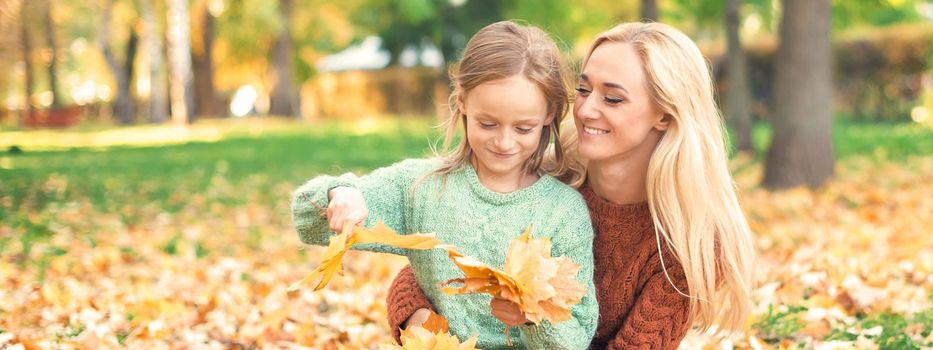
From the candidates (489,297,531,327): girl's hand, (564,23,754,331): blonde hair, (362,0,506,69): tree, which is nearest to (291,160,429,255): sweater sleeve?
(489,297,531,327): girl's hand

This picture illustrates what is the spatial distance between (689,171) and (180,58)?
22.0 metres

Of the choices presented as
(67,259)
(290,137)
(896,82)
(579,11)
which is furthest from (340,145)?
(896,82)

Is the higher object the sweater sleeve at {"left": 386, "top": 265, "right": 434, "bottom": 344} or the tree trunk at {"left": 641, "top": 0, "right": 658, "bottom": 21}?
the tree trunk at {"left": 641, "top": 0, "right": 658, "bottom": 21}

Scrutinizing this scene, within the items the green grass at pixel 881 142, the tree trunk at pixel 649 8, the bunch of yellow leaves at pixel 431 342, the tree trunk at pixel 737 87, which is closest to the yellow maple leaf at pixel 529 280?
the bunch of yellow leaves at pixel 431 342

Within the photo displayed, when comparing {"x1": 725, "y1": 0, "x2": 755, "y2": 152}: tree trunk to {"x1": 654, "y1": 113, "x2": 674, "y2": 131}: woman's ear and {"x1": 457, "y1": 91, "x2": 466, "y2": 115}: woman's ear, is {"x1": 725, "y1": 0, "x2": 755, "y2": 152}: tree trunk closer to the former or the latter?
{"x1": 654, "y1": 113, "x2": 674, "y2": 131}: woman's ear

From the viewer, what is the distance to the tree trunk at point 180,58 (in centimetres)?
2203

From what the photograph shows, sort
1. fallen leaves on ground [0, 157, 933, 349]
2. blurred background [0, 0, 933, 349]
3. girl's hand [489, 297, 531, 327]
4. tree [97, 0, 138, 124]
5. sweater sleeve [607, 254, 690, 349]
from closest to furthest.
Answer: girl's hand [489, 297, 531, 327], sweater sleeve [607, 254, 690, 349], fallen leaves on ground [0, 157, 933, 349], blurred background [0, 0, 933, 349], tree [97, 0, 138, 124]

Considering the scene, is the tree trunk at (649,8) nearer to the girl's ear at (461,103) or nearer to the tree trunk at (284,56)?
the girl's ear at (461,103)

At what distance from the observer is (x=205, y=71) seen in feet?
99.4

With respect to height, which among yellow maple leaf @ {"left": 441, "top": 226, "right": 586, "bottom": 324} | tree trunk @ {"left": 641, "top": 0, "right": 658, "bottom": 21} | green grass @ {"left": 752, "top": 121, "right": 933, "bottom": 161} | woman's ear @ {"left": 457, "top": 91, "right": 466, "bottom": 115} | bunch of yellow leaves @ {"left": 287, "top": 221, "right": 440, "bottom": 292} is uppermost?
tree trunk @ {"left": 641, "top": 0, "right": 658, "bottom": 21}

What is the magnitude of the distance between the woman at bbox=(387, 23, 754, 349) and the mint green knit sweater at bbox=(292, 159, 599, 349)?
0.51 feet

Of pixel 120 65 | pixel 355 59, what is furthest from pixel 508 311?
pixel 355 59

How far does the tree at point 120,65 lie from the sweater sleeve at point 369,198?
22.0 meters

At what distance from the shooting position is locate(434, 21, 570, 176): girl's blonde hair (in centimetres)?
253
